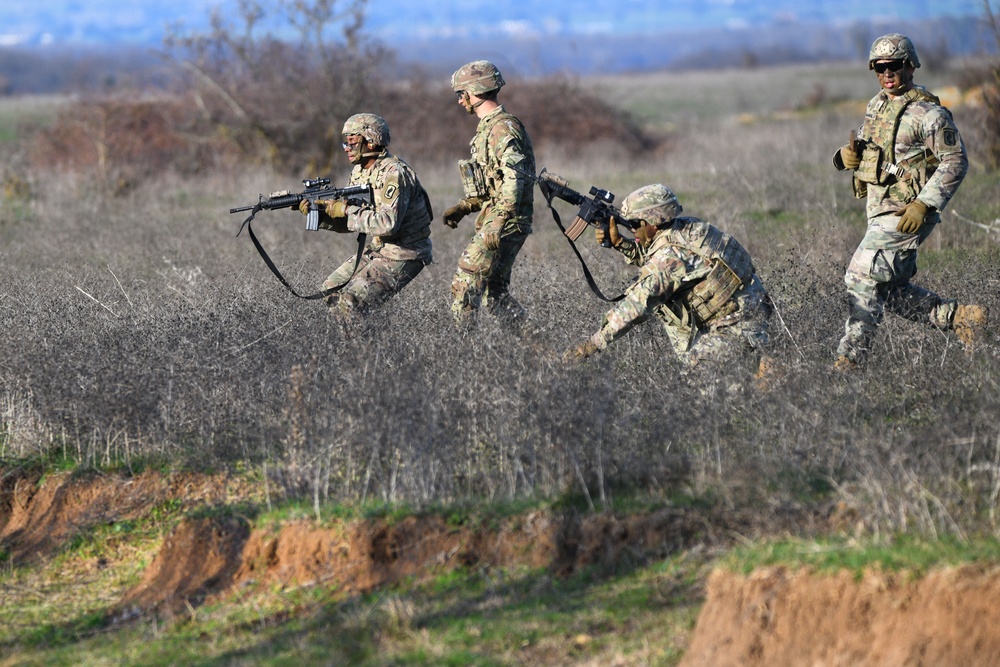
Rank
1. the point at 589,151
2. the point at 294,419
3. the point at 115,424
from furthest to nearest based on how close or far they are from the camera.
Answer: the point at 589,151 < the point at 115,424 < the point at 294,419

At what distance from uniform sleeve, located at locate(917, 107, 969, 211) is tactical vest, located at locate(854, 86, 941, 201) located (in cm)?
12

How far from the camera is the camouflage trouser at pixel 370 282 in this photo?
7395 mm

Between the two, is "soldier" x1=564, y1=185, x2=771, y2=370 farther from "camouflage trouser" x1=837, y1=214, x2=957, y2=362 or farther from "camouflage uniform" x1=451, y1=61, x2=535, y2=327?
"camouflage uniform" x1=451, y1=61, x2=535, y2=327

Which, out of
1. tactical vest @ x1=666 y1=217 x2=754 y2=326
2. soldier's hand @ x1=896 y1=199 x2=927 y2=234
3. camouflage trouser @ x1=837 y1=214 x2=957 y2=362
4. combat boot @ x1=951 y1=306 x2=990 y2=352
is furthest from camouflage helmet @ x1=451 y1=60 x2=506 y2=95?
combat boot @ x1=951 y1=306 x2=990 y2=352

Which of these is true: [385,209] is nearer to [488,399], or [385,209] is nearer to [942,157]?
[488,399]

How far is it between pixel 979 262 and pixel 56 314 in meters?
6.47

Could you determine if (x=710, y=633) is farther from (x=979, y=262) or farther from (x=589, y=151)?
(x=589, y=151)

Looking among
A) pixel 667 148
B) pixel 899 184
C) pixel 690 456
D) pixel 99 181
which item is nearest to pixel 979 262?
pixel 899 184

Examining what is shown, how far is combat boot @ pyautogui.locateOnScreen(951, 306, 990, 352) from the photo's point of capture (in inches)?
271

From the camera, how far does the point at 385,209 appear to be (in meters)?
7.30

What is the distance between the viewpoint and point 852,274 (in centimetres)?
695

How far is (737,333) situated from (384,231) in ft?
6.97

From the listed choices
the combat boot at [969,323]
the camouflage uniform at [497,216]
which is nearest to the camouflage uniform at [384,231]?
the camouflage uniform at [497,216]

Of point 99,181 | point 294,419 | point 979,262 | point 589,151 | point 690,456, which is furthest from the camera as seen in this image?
point 589,151
